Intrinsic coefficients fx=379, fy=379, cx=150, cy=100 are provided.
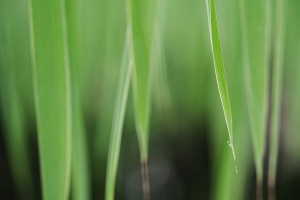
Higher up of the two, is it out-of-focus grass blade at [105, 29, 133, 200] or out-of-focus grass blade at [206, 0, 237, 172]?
out-of-focus grass blade at [206, 0, 237, 172]

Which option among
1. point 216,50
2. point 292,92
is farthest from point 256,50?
point 292,92

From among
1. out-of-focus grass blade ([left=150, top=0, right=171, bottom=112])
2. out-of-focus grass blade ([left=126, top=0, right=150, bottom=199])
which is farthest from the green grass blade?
out-of-focus grass blade ([left=150, top=0, right=171, bottom=112])

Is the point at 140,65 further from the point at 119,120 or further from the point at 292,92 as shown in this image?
the point at 292,92

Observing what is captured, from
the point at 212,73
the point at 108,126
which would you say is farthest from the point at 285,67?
the point at 108,126

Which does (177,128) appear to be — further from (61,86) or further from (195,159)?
(61,86)

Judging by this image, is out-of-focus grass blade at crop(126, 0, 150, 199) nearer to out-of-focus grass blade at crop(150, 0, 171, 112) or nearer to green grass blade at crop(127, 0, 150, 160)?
green grass blade at crop(127, 0, 150, 160)

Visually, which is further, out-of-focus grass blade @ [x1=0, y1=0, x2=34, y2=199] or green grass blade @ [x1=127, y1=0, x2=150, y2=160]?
out-of-focus grass blade @ [x1=0, y1=0, x2=34, y2=199]
